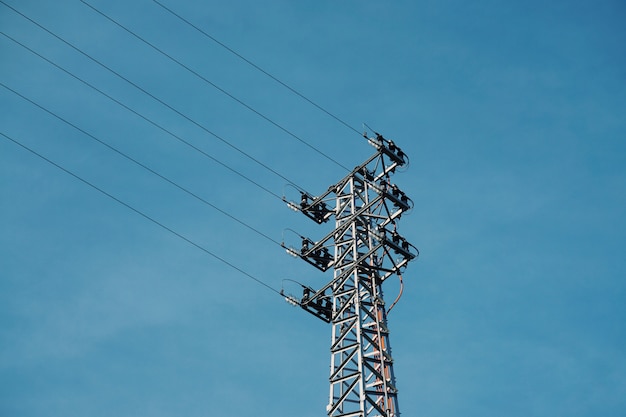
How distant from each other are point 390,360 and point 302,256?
786cm

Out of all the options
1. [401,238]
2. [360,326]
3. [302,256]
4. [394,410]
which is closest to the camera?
[394,410]

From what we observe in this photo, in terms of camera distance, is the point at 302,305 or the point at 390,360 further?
the point at 302,305

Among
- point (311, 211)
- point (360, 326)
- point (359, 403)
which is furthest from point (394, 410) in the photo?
point (311, 211)

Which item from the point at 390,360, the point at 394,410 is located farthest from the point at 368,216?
the point at 394,410

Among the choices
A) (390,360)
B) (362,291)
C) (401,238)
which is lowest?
(390,360)

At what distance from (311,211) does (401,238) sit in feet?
19.5

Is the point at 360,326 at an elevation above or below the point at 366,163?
below

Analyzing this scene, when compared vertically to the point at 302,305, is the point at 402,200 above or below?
above

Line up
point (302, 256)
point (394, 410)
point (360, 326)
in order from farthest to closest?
point (302, 256) < point (360, 326) < point (394, 410)

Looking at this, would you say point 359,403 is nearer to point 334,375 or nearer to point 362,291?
point 334,375

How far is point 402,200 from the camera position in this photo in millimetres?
34812

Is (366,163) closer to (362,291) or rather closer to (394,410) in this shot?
(362,291)

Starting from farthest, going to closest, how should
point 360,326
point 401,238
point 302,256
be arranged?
point 302,256 → point 401,238 → point 360,326

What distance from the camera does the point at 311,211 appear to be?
3766 cm
